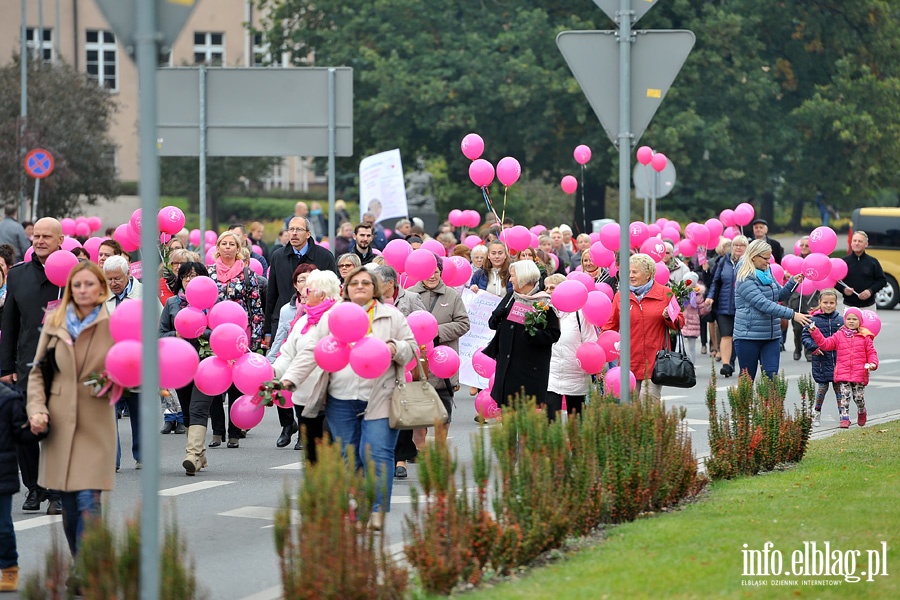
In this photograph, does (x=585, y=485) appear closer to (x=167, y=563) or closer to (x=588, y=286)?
(x=167, y=563)

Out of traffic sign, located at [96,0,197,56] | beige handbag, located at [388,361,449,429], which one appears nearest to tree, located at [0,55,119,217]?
beige handbag, located at [388,361,449,429]

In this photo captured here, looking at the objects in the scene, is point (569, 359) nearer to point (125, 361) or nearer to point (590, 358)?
point (590, 358)

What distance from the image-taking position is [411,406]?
8.83 metres

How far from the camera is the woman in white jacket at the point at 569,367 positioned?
36.5ft

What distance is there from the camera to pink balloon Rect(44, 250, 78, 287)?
10.3 meters

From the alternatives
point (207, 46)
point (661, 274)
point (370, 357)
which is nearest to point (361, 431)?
point (370, 357)

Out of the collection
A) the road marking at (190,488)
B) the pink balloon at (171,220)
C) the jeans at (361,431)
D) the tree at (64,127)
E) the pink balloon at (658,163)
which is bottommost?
the road marking at (190,488)

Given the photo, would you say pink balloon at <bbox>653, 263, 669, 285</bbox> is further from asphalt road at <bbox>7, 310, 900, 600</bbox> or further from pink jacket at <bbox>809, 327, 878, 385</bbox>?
pink jacket at <bbox>809, 327, 878, 385</bbox>

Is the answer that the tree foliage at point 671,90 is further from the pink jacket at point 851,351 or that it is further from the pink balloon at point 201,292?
the pink balloon at point 201,292

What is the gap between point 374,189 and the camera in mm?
22672

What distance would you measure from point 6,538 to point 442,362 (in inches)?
178

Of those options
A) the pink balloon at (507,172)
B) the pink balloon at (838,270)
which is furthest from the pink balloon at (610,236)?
the pink balloon at (838,270)

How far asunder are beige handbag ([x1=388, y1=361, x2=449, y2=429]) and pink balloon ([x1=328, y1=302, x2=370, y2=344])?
588 millimetres

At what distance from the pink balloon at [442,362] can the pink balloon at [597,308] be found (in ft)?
3.64
